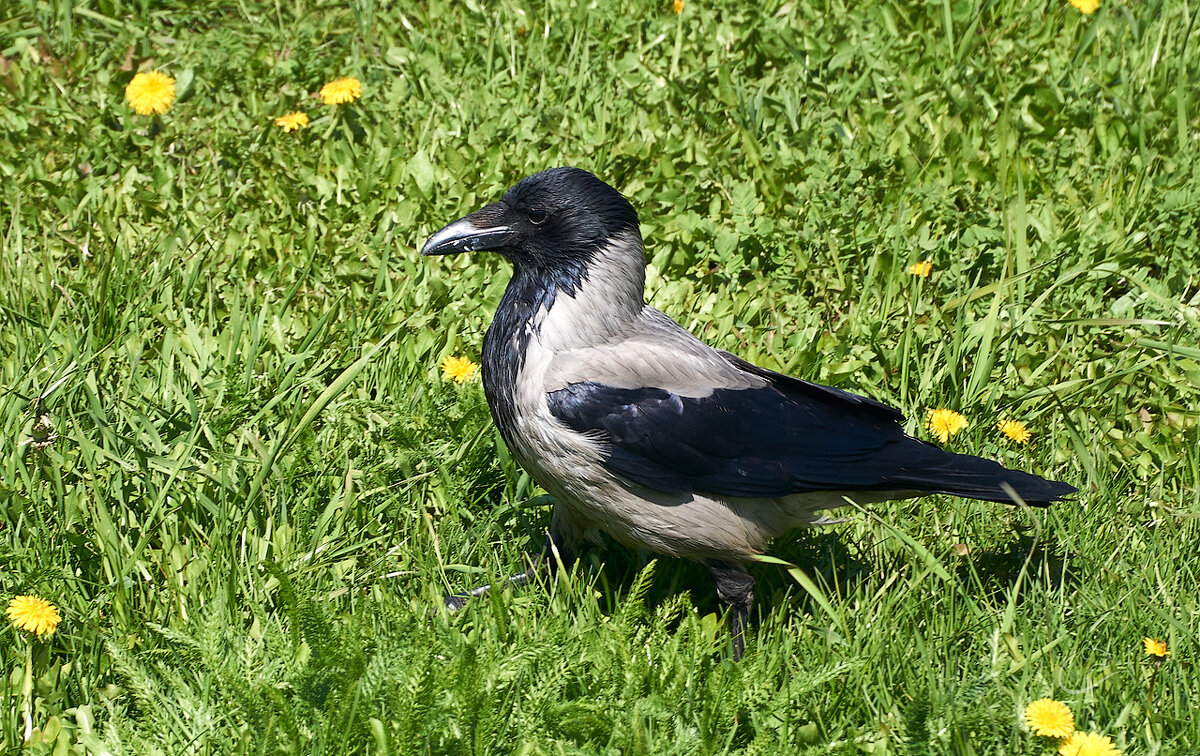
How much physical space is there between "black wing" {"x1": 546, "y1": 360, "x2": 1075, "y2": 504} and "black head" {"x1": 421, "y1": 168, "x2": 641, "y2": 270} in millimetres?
443

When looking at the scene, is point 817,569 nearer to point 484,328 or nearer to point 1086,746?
point 1086,746

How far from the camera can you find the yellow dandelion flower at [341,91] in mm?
4898

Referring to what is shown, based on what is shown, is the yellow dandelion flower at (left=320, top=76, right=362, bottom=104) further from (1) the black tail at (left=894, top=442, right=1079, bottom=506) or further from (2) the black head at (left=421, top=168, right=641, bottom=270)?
(1) the black tail at (left=894, top=442, right=1079, bottom=506)

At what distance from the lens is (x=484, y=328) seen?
14.5ft

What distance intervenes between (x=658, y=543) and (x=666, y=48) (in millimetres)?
2819

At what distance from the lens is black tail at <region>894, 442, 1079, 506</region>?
3.15m

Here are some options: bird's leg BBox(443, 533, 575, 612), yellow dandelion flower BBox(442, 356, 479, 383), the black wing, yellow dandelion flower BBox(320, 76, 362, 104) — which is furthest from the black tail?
yellow dandelion flower BBox(320, 76, 362, 104)

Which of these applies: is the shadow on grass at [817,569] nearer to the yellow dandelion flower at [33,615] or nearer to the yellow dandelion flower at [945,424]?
the yellow dandelion flower at [945,424]

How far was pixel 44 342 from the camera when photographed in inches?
154

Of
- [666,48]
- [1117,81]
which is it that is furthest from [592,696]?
[1117,81]

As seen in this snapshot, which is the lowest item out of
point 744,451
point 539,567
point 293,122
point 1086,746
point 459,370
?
point 539,567

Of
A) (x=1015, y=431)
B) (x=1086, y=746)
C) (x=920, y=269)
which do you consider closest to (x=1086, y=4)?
(x=920, y=269)

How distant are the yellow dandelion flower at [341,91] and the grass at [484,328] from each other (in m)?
0.20

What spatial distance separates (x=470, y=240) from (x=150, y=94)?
6.67ft
